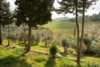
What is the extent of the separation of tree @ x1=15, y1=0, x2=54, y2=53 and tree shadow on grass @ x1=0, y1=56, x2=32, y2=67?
24.5 ft

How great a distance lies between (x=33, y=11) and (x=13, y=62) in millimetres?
9263

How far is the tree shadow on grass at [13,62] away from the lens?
2972cm

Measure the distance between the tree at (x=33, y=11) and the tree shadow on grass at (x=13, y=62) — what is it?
7453 millimetres

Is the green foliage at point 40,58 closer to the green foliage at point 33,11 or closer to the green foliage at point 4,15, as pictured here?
the green foliage at point 33,11

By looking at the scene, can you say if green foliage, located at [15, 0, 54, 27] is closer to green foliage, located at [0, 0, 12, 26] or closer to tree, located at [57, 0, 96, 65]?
tree, located at [57, 0, 96, 65]

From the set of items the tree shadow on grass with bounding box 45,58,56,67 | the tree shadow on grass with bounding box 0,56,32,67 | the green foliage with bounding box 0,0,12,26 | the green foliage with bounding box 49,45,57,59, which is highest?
the green foliage with bounding box 0,0,12,26

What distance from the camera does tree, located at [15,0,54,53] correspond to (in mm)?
35344

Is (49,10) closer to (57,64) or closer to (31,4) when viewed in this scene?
(31,4)

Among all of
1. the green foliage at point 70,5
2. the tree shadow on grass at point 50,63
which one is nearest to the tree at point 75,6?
the green foliage at point 70,5

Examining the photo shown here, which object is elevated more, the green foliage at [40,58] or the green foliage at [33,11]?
the green foliage at [33,11]

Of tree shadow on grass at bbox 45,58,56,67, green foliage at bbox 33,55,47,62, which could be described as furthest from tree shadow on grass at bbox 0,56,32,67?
tree shadow on grass at bbox 45,58,56,67

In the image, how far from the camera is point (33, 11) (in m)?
35.5

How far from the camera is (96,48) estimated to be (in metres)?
70.8

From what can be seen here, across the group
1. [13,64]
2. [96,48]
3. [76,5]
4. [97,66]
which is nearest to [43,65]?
[13,64]
